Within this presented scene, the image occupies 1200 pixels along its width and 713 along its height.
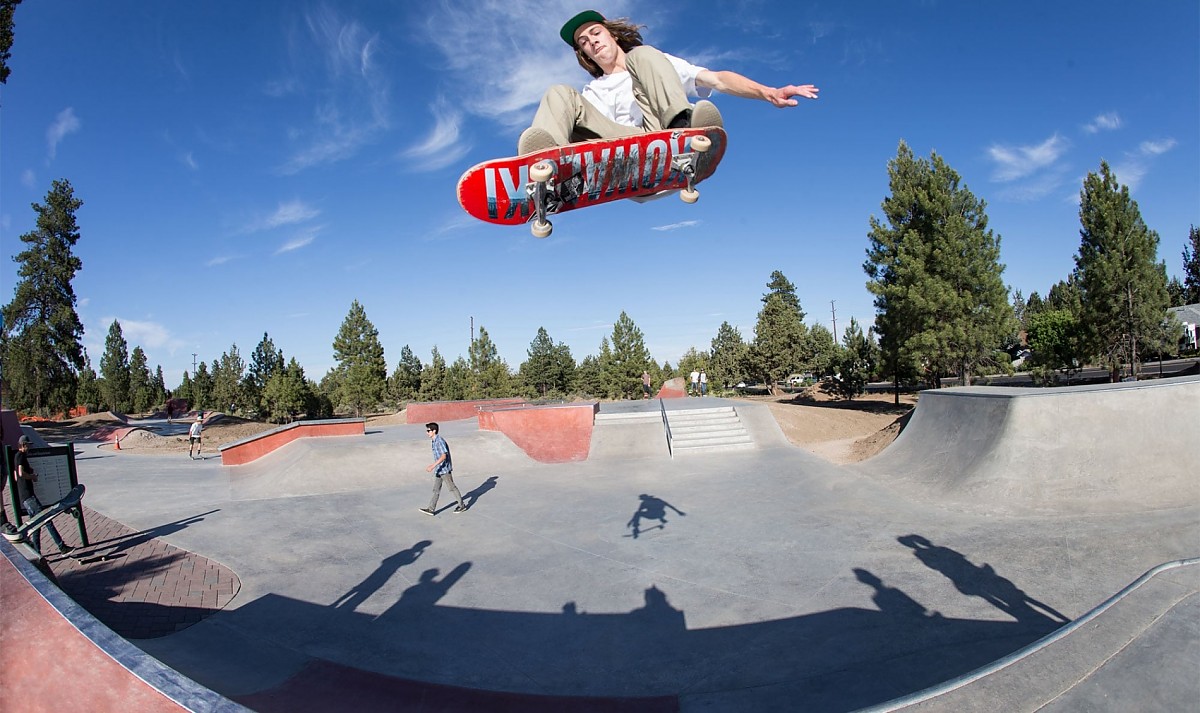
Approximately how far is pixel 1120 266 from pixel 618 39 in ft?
103

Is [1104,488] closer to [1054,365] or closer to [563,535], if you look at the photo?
[563,535]

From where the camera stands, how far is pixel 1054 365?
32.3 m

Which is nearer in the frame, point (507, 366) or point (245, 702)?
point (245, 702)

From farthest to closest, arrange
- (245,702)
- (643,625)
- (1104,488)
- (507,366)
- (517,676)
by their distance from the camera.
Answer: (507,366) < (1104,488) < (643,625) < (517,676) < (245,702)

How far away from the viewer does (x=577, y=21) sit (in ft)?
15.6

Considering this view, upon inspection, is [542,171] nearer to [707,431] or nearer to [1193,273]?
[707,431]

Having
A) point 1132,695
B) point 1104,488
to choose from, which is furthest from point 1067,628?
point 1104,488

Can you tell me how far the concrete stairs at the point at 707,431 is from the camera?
13.7m

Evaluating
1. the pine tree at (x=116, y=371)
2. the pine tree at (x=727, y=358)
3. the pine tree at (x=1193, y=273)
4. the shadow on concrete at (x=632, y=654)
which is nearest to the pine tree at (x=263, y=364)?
the pine tree at (x=116, y=371)

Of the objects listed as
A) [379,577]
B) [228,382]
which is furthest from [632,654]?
[228,382]

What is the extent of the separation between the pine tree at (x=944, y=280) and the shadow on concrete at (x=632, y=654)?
72.8 ft

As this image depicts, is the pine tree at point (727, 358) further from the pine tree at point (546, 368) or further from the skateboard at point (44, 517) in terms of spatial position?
the skateboard at point (44, 517)

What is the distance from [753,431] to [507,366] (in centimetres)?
3644

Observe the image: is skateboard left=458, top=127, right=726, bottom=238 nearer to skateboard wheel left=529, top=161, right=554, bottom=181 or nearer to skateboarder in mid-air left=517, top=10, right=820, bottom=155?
skateboard wheel left=529, top=161, right=554, bottom=181
